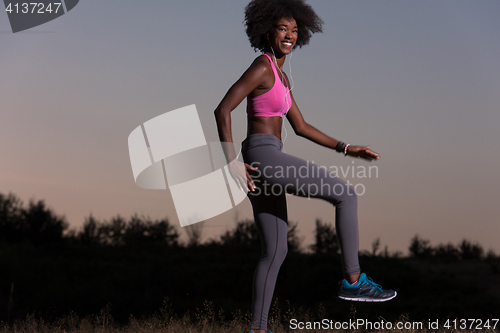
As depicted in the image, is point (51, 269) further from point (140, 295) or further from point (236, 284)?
point (236, 284)

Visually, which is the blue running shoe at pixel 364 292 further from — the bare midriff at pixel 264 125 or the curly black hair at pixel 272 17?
the curly black hair at pixel 272 17

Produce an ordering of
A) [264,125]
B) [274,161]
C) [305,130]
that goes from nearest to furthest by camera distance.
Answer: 1. [274,161]
2. [264,125]
3. [305,130]

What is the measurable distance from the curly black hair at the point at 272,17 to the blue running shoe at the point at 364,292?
2065 millimetres

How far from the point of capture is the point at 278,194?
3650mm

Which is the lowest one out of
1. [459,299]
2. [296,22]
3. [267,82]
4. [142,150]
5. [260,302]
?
[459,299]

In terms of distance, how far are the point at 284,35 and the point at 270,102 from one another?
589 mm

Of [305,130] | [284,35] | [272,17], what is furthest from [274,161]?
[272,17]

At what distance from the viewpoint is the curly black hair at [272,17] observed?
374 cm

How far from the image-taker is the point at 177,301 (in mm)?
18625

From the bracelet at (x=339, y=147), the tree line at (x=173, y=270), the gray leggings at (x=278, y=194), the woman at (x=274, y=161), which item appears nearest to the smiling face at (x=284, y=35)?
the woman at (x=274, y=161)

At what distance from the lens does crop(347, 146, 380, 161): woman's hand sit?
389cm

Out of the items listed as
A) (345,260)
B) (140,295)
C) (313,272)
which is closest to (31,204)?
(140,295)

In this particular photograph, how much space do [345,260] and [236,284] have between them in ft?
58.9

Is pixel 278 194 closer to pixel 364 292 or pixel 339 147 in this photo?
pixel 339 147
